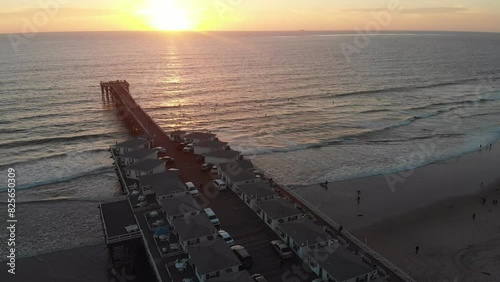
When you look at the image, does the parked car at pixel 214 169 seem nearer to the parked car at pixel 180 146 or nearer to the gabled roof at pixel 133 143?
the parked car at pixel 180 146

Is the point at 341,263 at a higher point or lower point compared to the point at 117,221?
higher

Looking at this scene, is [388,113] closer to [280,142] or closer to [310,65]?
[280,142]

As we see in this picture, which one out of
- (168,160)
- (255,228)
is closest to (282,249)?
(255,228)

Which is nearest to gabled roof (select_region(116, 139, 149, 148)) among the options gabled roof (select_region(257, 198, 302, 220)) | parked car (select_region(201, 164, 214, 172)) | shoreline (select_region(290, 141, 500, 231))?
parked car (select_region(201, 164, 214, 172))

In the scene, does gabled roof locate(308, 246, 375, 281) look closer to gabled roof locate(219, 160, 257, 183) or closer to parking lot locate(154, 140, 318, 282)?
parking lot locate(154, 140, 318, 282)

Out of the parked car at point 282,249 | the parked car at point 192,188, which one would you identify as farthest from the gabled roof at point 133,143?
the parked car at point 282,249

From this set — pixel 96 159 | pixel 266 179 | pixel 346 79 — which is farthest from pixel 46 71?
pixel 266 179

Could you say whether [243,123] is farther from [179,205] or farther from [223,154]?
[179,205]
